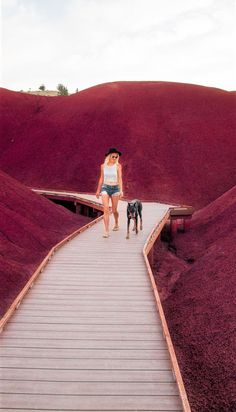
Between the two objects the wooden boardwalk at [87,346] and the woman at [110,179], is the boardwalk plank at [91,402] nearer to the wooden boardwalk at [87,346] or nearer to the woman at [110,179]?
the wooden boardwalk at [87,346]

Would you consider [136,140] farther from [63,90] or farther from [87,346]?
[63,90]

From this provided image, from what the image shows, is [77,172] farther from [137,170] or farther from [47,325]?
[47,325]

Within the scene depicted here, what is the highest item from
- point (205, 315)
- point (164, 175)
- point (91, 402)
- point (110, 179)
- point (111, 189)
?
point (110, 179)

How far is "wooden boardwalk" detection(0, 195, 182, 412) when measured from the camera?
5.05 metres

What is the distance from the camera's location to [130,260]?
34.9ft

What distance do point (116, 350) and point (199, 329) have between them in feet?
12.8

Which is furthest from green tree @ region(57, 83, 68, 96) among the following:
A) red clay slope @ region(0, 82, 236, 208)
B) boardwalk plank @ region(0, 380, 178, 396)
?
boardwalk plank @ region(0, 380, 178, 396)

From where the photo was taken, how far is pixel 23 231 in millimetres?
14953

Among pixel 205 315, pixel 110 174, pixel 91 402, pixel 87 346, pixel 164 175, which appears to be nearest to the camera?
pixel 91 402

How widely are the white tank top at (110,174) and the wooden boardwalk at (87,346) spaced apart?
3207mm

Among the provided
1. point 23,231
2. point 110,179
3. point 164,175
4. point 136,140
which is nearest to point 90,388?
point 110,179

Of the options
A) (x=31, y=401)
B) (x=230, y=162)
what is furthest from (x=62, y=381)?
(x=230, y=162)

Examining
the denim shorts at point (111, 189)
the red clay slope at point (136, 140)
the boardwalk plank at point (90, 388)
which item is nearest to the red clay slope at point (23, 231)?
the denim shorts at point (111, 189)

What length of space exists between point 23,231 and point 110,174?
4760 mm
